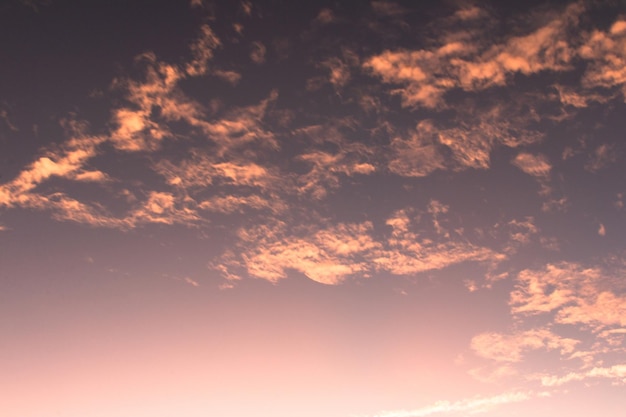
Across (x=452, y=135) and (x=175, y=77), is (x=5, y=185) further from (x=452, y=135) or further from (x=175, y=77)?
(x=452, y=135)

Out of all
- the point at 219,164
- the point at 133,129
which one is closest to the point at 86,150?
the point at 133,129

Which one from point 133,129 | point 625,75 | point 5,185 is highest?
point 625,75

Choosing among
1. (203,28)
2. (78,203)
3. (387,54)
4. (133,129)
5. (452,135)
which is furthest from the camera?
(78,203)

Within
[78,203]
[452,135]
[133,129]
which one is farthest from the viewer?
[78,203]

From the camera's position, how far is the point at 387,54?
1062 cm

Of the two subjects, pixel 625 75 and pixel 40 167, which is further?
pixel 40 167

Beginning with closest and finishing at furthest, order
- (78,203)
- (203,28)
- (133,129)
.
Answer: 1. (203,28)
2. (133,129)
3. (78,203)

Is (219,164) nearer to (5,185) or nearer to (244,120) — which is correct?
(244,120)

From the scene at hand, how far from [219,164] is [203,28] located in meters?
4.37

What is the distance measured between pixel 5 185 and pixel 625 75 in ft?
58.3

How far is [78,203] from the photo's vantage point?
13641mm

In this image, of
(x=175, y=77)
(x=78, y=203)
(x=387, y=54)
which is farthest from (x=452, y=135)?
(x=78, y=203)

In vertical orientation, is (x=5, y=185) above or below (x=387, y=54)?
below

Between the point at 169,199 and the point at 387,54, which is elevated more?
the point at 387,54
